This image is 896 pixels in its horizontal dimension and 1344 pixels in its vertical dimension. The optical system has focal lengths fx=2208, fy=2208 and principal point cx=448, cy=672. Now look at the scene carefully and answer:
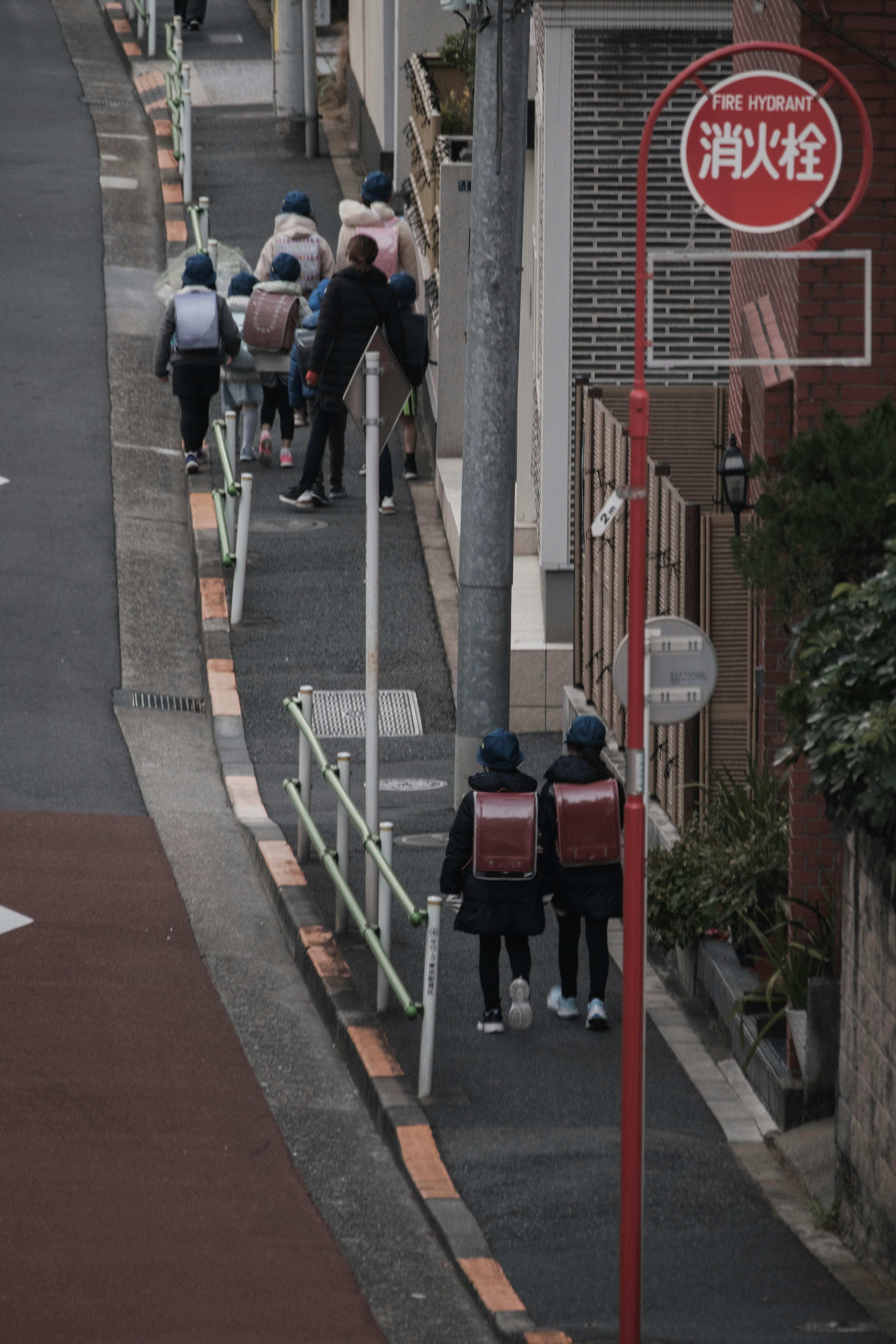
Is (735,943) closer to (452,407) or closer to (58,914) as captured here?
(58,914)

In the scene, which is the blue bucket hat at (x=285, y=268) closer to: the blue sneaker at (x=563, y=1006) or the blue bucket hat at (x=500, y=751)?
the blue bucket hat at (x=500, y=751)

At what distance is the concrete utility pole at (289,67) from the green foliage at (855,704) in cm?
2220

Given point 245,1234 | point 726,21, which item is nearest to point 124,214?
point 726,21

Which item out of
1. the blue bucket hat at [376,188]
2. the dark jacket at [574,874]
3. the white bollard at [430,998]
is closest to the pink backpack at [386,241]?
the blue bucket hat at [376,188]

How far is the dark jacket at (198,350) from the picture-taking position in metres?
18.3

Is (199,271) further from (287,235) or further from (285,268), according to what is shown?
(287,235)

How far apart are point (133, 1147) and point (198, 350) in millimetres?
10071

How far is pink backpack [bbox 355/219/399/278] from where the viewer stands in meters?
19.7

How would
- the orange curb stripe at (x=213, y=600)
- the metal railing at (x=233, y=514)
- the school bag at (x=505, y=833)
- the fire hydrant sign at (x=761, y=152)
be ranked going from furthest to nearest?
1. the orange curb stripe at (x=213, y=600)
2. the metal railing at (x=233, y=514)
3. the school bag at (x=505, y=833)
4. the fire hydrant sign at (x=761, y=152)

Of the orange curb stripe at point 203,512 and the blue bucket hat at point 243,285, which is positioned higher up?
the blue bucket hat at point 243,285

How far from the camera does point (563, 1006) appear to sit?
10.9 metres

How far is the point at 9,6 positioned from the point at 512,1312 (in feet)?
116

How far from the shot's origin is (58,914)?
482 inches

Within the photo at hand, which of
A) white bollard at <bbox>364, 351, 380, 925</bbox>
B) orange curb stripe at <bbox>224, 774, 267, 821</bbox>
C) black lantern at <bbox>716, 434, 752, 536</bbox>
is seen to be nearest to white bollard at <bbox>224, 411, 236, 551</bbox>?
orange curb stripe at <bbox>224, 774, 267, 821</bbox>
